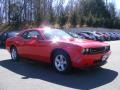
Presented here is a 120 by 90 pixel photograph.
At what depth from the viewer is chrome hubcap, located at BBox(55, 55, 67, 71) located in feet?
26.7

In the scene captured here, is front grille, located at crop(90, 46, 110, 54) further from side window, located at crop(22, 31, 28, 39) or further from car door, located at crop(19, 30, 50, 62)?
side window, located at crop(22, 31, 28, 39)

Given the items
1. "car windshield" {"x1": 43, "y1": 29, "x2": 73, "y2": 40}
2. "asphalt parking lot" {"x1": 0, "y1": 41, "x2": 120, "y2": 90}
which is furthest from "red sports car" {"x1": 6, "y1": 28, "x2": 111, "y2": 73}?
"asphalt parking lot" {"x1": 0, "y1": 41, "x2": 120, "y2": 90}

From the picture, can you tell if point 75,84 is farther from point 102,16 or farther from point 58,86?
point 102,16

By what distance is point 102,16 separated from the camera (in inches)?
2670

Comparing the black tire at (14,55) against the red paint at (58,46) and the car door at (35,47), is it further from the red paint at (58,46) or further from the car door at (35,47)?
the car door at (35,47)

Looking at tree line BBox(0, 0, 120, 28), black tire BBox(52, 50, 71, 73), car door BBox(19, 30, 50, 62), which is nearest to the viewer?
black tire BBox(52, 50, 71, 73)

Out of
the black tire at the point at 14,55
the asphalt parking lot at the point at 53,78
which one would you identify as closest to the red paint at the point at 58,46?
the black tire at the point at 14,55

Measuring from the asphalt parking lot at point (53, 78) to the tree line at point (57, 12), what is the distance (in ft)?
118

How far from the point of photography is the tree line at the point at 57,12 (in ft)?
152

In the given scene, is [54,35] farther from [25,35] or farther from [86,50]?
[86,50]

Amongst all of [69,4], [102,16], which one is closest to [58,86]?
[69,4]

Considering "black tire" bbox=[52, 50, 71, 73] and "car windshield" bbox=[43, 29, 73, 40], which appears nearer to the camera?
"black tire" bbox=[52, 50, 71, 73]

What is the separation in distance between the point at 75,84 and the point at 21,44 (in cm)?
383

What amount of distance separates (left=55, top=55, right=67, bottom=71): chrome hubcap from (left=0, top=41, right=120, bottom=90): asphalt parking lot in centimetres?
24
